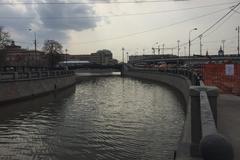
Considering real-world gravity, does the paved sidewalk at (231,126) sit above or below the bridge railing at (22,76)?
below

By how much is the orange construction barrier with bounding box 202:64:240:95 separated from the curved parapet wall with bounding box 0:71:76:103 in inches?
692

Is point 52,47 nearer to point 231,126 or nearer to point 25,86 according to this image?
point 25,86

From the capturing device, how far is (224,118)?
13.7 m

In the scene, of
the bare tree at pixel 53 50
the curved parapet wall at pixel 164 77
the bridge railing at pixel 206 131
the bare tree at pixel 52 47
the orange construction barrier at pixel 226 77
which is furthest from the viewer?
the bare tree at pixel 52 47

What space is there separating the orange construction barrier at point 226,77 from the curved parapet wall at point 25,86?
17.6m

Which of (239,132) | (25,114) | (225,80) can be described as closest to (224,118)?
(239,132)

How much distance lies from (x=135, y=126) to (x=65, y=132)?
380 centimetres

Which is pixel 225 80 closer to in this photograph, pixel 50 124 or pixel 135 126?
pixel 135 126

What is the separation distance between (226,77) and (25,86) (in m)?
21.0

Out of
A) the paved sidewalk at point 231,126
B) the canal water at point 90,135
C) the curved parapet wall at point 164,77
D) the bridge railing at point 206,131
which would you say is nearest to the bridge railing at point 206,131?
the bridge railing at point 206,131

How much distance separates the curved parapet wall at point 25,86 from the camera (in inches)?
1388

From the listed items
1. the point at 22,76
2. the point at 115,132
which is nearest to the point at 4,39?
the point at 22,76

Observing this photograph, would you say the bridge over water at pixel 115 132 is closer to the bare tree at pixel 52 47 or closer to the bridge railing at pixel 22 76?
the bridge railing at pixel 22 76

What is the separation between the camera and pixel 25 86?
4053 centimetres
